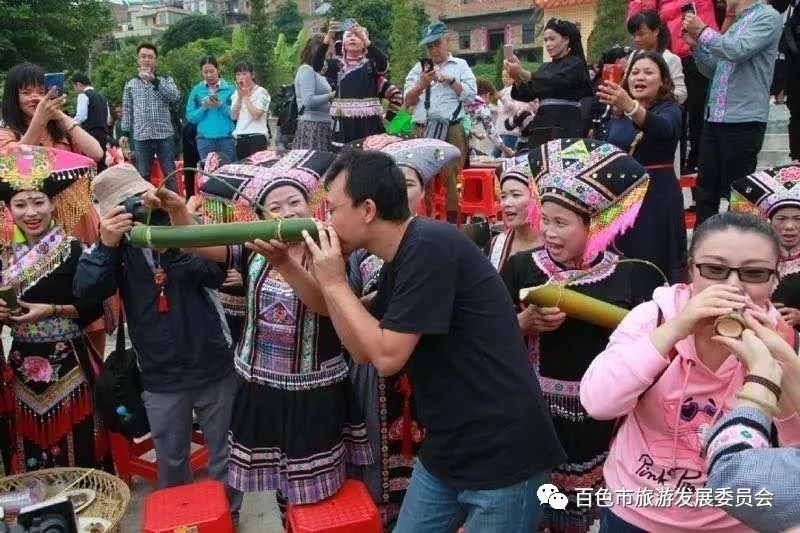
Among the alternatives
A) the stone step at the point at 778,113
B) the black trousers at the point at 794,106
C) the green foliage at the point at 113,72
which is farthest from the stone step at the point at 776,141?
the green foliage at the point at 113,72

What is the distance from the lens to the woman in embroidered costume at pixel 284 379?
2.67 meters

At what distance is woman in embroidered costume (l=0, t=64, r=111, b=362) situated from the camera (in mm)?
3826

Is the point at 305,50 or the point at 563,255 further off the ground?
the point at 305,50

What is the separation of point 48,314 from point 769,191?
123 inches

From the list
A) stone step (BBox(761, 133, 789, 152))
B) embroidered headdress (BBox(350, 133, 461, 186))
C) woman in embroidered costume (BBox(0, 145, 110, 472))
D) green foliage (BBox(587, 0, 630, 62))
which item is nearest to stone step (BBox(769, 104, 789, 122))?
stone step (BBox(761, 133, 789, 152))

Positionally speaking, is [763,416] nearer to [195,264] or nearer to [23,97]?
[195,264]

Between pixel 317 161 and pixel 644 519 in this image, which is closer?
pixel 644 519

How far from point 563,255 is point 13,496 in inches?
90.0

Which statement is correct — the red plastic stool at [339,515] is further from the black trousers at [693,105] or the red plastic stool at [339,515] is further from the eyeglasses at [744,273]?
the black trousers at [693,105]

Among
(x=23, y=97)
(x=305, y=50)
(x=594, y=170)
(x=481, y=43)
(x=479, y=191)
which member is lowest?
(x=479, y=191)

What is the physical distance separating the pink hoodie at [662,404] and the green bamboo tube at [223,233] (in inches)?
36.2

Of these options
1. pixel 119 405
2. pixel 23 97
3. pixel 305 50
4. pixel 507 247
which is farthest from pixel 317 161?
pixel 305 50

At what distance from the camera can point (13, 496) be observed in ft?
9.02

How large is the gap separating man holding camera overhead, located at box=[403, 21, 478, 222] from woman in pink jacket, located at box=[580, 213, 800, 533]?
4856mm
